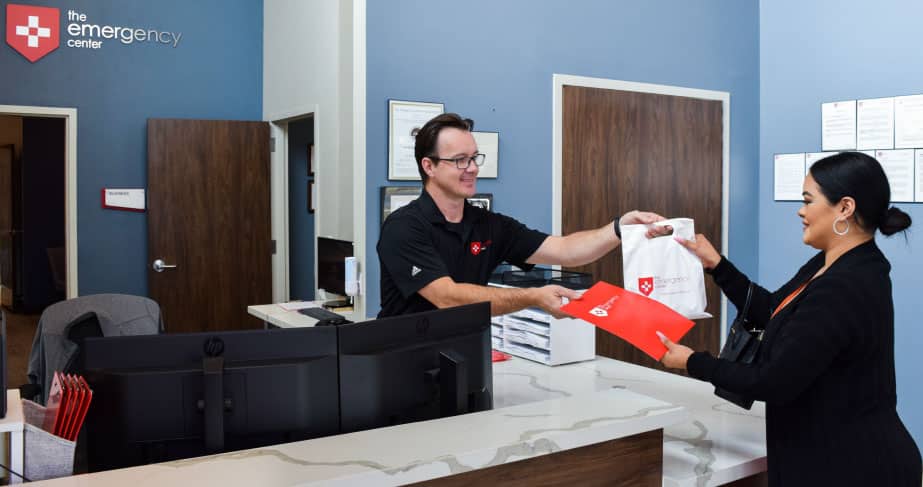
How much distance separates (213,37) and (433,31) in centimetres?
198

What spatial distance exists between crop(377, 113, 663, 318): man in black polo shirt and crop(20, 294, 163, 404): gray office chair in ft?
4.34

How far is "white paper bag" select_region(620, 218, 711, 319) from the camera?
212cm

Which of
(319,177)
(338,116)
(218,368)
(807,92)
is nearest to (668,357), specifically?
(218,368)

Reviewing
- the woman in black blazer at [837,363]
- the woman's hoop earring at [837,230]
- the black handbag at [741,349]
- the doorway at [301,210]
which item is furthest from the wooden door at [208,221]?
the woman's hoop earring at [837,230]

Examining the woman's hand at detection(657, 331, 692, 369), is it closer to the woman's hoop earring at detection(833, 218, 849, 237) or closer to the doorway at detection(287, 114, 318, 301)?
the woman's hoop earring at detection(833, 218, 849, 237)

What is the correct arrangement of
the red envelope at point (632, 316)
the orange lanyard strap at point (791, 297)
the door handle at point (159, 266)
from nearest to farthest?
the orange lanyard strap at point (791, 297), the red envelope at point (632, 316), the door handle at point (159, 266)

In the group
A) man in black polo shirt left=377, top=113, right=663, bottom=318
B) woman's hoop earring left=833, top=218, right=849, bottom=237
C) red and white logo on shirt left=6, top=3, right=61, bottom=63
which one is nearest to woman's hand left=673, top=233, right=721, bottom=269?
man in black polo shirt left=377, top=113, right=663, bottom=318

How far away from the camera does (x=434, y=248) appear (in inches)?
92.7

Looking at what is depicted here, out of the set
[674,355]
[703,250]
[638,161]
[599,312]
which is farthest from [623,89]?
[674,355]

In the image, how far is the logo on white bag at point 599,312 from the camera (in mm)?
1974

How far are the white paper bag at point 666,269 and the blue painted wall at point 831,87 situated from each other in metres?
2.54

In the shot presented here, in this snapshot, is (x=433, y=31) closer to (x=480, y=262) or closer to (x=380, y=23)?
(x=380, y=23)

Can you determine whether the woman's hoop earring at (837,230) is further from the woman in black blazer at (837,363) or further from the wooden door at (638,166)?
the wooden door at (638,166)

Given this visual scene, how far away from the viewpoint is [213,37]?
5.12m
